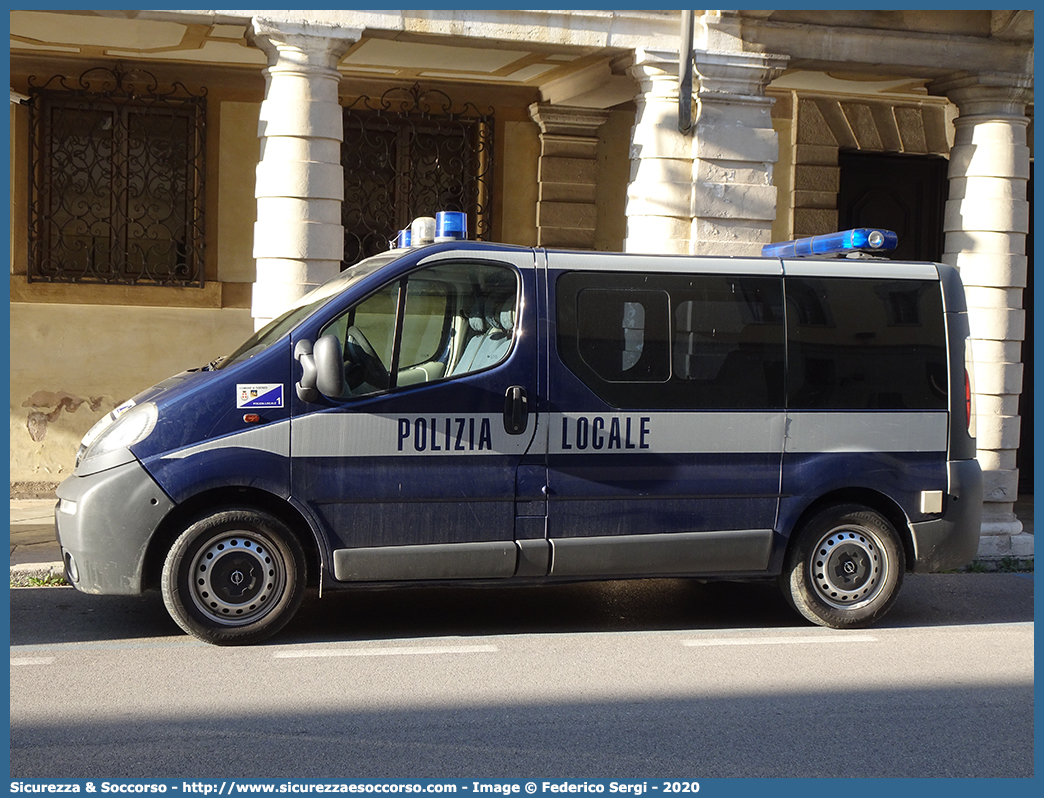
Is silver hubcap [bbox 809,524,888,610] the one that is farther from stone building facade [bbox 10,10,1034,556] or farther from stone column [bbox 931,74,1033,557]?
stone column [bbox 931,74,1033,557]

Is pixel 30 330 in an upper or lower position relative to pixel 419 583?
upper

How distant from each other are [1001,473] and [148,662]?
7.35 m

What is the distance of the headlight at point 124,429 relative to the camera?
6.24m

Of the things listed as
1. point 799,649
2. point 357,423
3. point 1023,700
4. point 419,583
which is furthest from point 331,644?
point 1023,700

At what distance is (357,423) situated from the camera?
6430 millimetres

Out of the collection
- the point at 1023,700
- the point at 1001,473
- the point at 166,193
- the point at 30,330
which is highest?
the point at 166,193

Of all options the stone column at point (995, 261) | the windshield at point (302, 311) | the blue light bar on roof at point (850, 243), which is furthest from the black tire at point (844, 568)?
the stone column at point (995, 261)

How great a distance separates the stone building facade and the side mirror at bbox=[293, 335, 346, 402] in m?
3.00

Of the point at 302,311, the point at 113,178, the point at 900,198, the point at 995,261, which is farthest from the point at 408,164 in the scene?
the point at 302,311

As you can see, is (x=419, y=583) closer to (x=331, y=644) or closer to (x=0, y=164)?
(x=331, y=644)

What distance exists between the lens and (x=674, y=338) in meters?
6.86

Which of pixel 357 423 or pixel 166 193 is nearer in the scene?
pixel 357 423

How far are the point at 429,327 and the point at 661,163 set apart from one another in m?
4.14

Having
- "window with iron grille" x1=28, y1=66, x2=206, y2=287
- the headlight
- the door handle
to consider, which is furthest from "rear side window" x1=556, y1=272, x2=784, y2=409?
"window with iron grille" x1=28, y1=66, x2=206, y2=287
